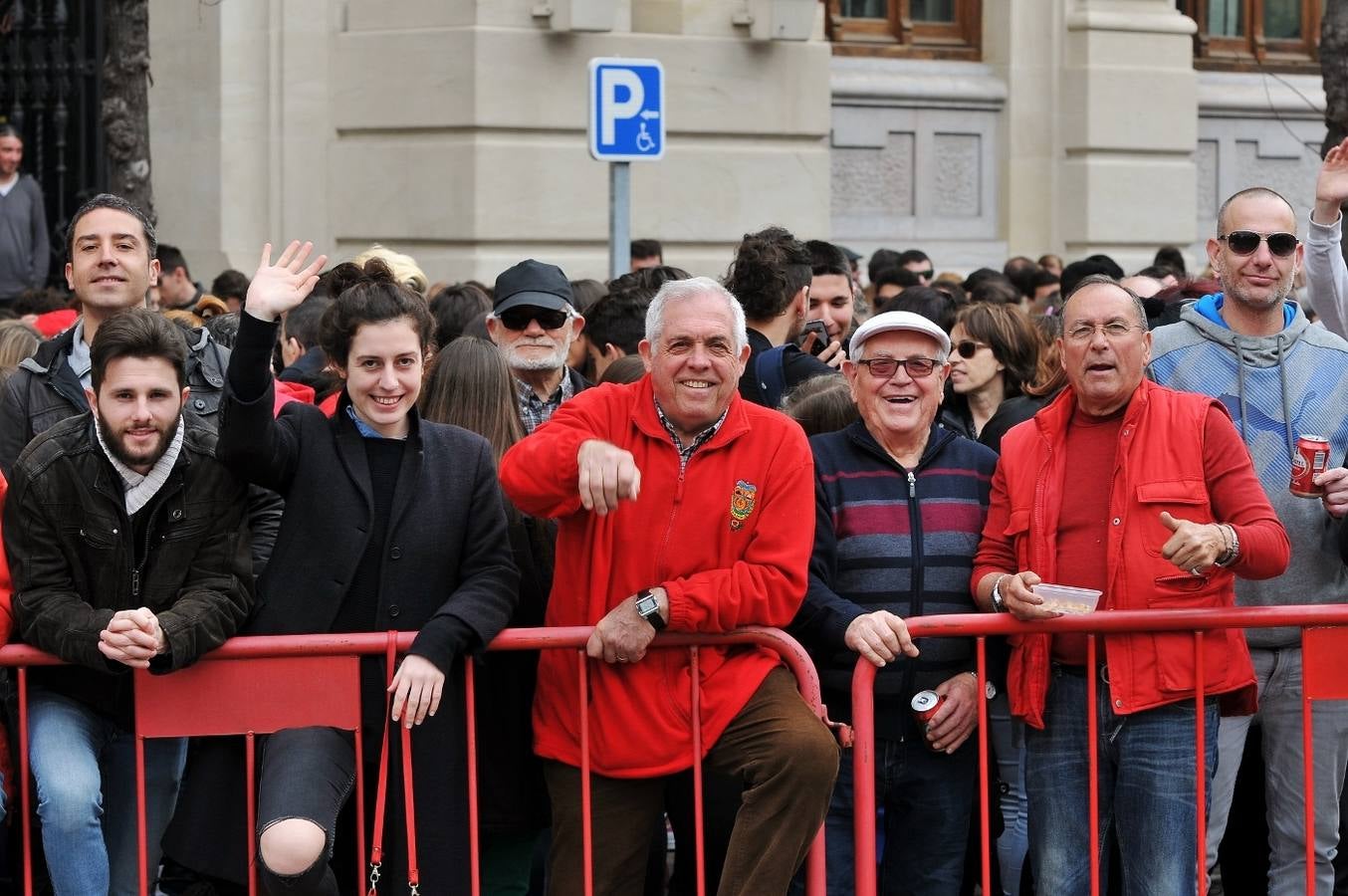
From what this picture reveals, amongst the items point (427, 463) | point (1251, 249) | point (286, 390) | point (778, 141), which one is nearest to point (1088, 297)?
point (1251, 249)

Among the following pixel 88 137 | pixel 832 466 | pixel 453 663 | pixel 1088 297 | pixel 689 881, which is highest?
pixel 88 137

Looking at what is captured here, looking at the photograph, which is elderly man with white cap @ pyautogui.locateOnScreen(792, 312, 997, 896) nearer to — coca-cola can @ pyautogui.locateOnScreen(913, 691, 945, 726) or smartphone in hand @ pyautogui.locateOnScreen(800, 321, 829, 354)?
coca-cola can @ pyautogui.locateOnScreen(913, 691, 945, 726)

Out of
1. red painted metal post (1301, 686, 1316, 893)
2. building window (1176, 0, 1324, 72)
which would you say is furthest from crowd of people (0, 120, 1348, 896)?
building window (1176, 0, 1324, 72)

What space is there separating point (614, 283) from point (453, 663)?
274 cm

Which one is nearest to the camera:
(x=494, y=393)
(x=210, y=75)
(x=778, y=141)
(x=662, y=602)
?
(x=662, y=602)

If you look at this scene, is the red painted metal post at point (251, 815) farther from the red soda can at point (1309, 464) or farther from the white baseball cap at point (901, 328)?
the red soda can at point (1309, 464)

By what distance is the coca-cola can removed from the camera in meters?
5.12

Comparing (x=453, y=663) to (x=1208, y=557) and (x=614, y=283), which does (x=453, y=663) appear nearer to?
(x=1208, y=557)

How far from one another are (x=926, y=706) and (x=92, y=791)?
2035 mm

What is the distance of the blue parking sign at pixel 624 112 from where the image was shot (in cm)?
1013

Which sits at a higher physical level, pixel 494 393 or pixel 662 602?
pixel 494 393

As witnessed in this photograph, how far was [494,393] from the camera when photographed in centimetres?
565

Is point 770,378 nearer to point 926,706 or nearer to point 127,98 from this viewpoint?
point 926,706

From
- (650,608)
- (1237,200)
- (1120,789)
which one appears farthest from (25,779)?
(1237,200)
